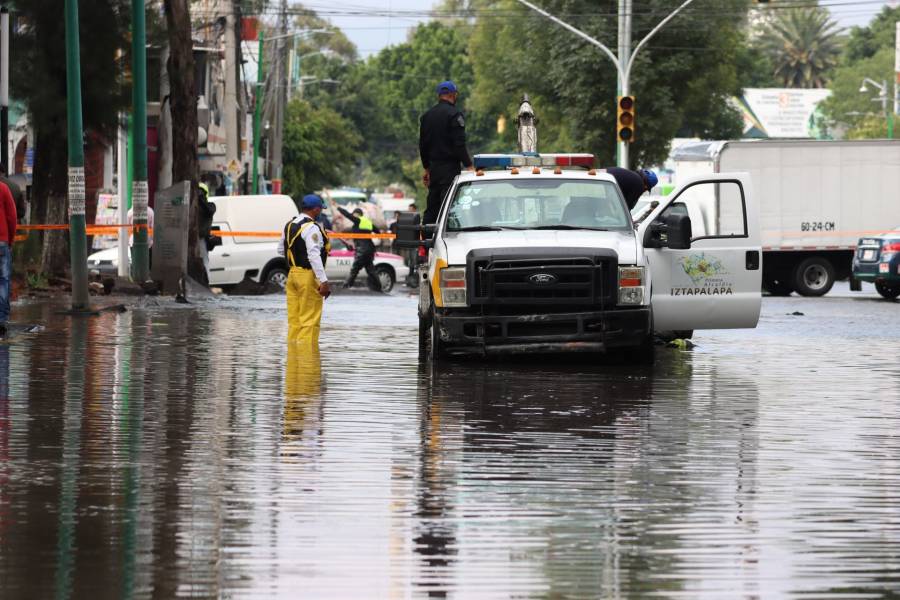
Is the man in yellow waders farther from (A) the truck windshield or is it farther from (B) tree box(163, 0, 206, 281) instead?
(B) tree box(163, 0, 206, 281)

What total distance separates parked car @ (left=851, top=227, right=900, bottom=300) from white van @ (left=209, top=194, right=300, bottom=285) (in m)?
10.9

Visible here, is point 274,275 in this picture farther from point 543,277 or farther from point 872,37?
point 872,37

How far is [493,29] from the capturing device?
95.4m

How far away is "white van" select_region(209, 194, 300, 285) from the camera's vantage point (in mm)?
36656

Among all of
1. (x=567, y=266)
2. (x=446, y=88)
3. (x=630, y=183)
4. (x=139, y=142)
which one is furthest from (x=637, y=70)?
(x=567, y=266)

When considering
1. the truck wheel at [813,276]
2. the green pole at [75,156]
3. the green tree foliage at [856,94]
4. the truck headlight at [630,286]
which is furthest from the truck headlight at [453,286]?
the green tree foliage at [856,94]

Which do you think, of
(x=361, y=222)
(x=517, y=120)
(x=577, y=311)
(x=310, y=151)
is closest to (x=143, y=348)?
(x=577, y=311)

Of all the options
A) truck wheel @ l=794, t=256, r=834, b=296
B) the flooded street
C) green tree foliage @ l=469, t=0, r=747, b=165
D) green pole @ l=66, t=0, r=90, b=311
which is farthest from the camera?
green tree foliage @ l=469, t=0, r=747, b=165

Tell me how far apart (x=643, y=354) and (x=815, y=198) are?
23092mm

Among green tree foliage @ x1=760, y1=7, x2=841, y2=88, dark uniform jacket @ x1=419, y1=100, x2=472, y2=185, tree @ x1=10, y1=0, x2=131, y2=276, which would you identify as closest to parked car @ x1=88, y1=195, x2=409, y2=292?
tree @ x1=10, y1=0, x2=131, y2=276

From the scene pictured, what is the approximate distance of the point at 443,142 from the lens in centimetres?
1911

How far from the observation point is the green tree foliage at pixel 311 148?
293 feet

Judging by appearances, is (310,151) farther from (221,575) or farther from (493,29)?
(221,575)

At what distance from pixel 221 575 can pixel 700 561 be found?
184 centimetres
